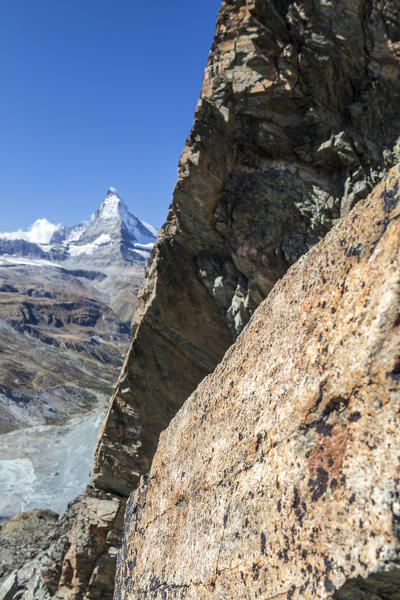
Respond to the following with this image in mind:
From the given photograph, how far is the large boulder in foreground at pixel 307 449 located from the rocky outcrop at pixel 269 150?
Answer: 1059 cm

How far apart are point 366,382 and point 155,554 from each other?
15.8ft

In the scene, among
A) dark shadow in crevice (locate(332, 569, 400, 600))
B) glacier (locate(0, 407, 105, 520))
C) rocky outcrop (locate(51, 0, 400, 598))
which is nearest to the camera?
dark shadow in crevice (locate(332, 569, 400, 600))

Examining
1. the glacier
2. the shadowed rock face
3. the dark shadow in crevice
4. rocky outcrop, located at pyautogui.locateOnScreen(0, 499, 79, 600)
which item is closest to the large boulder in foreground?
the dark shadow in crevice

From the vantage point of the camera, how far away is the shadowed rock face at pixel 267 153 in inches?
583

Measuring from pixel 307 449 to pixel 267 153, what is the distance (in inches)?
562

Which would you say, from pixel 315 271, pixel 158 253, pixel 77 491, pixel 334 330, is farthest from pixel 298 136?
pixel 77 491

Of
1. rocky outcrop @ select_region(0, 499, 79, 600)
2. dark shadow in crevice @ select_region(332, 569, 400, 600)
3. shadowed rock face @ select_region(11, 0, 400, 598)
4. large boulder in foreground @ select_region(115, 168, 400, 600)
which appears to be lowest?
rocky outcrop @ select_region(0, 499, 79, 600)

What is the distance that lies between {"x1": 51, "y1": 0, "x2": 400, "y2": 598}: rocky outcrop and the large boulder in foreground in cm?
1059

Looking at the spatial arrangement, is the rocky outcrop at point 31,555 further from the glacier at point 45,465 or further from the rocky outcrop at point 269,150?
the glacier at point 45,465

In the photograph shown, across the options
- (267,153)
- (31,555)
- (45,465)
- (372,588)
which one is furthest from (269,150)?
(45,465)

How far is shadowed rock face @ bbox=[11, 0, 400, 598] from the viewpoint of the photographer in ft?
48.6

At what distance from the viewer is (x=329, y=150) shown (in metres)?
15.3

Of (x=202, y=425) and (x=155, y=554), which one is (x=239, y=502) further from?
(x=155, y=554)

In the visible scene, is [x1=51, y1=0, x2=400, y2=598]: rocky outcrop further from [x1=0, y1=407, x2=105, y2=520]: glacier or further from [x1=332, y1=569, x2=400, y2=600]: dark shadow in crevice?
[x1=0, y1=407, x2=105, y2=520]: glacier
